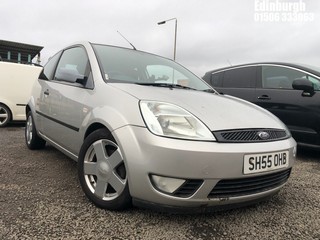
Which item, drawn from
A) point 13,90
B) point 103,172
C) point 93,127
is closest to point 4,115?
point 13,90

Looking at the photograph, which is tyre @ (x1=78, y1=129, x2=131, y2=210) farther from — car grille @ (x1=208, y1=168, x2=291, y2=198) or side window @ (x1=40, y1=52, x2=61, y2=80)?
side window @ (x1=40, y1=52, x2=61, y2=80)

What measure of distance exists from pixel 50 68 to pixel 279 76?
3.09 m

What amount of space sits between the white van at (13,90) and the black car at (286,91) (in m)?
4.33

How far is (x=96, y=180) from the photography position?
2398 mm

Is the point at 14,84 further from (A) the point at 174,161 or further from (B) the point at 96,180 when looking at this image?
(A) the point at 174,161

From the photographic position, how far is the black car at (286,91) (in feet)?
13.1

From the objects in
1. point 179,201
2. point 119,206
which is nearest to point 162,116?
point 179,201

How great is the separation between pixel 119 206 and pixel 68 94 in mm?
1260

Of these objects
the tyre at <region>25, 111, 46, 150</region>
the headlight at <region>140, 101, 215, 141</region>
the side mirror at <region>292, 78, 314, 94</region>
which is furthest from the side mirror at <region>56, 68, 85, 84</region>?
the side mirror at <region>292, 78, 314, 94</region>

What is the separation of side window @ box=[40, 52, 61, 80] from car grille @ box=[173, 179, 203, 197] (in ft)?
7.61

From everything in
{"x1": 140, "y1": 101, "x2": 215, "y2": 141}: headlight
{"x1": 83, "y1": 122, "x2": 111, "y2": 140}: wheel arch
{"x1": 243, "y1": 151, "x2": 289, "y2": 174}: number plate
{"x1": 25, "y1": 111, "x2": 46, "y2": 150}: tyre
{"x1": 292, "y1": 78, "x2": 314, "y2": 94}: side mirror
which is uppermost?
{"x1": 292, "y1": 78, "x2": 314, "y2": 94}: side mirror

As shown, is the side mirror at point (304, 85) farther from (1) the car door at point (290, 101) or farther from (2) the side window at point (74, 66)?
(2) the side window at point (74, 66)

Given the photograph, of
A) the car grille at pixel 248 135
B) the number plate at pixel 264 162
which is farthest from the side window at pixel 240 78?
the number plate at pixel 264 162

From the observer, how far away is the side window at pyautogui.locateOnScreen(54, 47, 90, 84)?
2.77 meters
